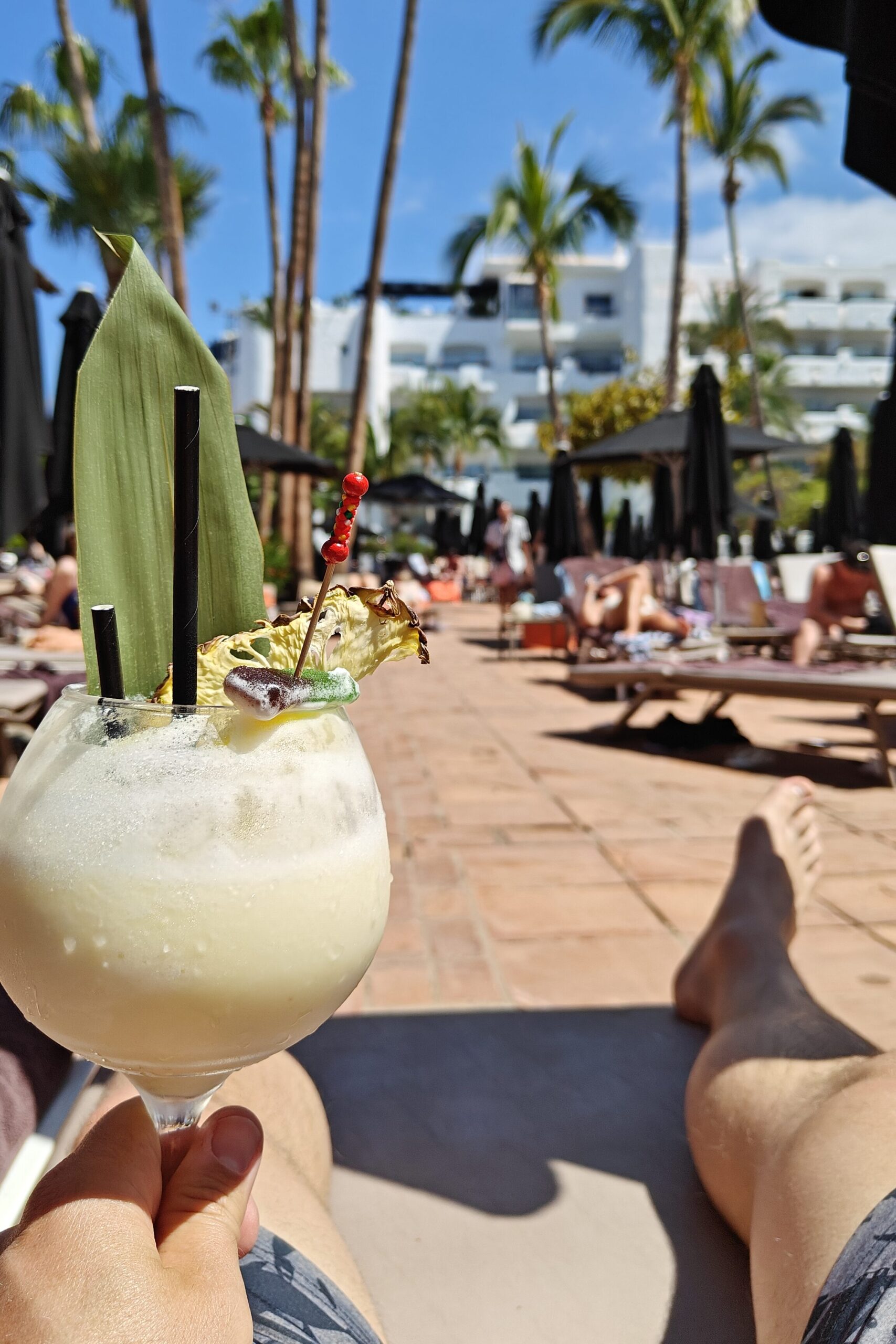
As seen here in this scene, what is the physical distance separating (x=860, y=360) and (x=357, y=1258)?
4724cm

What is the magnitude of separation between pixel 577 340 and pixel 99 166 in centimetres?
3123

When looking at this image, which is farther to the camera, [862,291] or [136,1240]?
[862,291]

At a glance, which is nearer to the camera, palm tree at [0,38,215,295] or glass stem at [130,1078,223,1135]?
glass stem at [130,1078,223,1135]

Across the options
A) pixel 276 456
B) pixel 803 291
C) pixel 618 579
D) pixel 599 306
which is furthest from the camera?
pixel 599 306

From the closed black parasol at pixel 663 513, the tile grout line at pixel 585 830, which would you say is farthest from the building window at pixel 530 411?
the tile grout line at pixel 585 830

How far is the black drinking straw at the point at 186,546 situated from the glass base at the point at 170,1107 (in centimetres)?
29

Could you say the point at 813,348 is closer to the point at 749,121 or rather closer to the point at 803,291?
the point at 803,291

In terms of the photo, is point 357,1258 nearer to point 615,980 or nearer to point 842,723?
point 615,980

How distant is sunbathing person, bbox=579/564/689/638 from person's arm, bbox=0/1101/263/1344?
22.4ft

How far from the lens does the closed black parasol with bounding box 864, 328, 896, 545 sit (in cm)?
325

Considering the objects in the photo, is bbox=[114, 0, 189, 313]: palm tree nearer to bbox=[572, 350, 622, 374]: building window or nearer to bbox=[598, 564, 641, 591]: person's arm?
bbox=[598, 564, 641, 591]: person's arm

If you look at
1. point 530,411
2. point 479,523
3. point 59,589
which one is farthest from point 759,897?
point 530,411

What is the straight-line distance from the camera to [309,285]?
35.6 ft

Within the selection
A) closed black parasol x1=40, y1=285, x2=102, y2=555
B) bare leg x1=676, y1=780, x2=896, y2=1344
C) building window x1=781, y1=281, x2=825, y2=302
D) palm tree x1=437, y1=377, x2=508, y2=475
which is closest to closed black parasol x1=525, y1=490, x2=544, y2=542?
closed black parasol x1=40, y1=285, x2=102, y2=555
